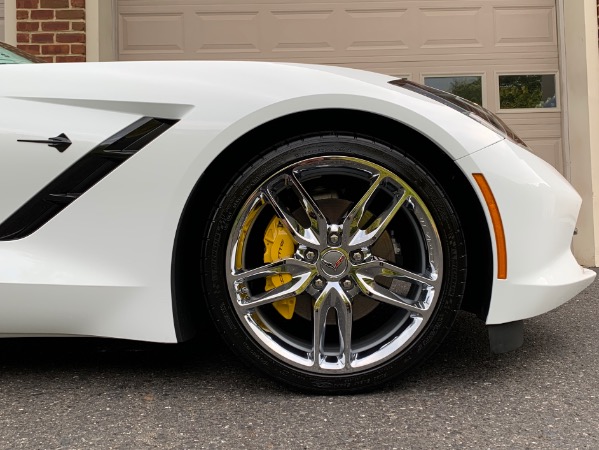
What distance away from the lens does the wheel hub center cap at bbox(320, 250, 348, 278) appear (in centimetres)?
171

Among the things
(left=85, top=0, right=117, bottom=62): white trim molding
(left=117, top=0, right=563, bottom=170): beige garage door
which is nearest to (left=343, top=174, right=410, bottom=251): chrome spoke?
(left=117, top=0, right=563, bottom=170): beige garage door

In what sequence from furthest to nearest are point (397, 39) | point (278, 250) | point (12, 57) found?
1. point (397, 39)
2. point (12, 57)
3. point (278, 250)

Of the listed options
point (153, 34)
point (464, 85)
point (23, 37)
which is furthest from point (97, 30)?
point (464, 85)

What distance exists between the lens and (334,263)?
5.60ft

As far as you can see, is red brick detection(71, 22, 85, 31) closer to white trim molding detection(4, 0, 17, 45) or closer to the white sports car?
white trim molding detection(4, 0, 17, 45)

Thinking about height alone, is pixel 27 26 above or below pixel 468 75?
above

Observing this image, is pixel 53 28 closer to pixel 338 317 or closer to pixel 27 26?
pixel 27 26

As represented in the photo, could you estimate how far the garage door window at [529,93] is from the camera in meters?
5.03

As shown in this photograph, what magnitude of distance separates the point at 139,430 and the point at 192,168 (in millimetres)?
714

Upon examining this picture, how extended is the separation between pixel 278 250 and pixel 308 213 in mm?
159

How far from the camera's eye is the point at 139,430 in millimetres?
1508

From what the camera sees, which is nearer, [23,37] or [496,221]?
[496,221]

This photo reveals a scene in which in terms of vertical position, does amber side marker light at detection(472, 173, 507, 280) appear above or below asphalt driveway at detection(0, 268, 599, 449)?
above

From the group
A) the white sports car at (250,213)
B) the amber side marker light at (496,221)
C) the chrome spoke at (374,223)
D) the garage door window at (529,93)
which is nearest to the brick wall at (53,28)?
the white sports car at (250,213)
